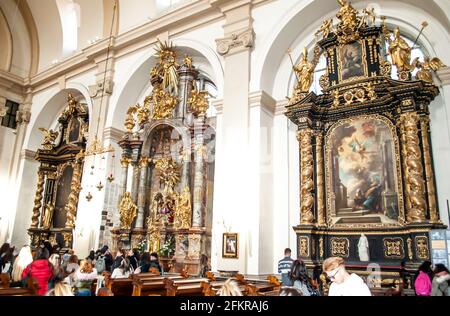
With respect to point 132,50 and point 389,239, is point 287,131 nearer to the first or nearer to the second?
point 389,239

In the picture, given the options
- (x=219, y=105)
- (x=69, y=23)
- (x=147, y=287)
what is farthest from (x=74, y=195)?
(x=147, y=287)

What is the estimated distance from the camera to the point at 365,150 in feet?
26.5

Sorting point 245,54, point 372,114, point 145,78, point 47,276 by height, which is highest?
point 145,78

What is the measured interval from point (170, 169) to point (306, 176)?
15.2 ft

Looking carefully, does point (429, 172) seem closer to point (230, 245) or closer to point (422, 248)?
point (422, 248)

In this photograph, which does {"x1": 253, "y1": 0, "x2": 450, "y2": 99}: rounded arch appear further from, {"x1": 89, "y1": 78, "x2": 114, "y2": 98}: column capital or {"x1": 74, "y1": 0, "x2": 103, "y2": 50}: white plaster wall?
{"x1": 74, "y1": 0, "x2": 103, "y2": 50}: white plaster wall

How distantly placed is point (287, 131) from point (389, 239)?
367cm

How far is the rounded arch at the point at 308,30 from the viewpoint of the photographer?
26.6 ft

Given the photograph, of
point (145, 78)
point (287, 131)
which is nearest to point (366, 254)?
point (287, 131)

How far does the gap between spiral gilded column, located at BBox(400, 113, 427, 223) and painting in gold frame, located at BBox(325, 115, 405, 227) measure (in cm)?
30

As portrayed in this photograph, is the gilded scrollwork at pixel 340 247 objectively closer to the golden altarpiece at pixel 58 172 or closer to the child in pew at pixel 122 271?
the child in pew at pixel 122 271

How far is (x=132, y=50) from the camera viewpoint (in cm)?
1305

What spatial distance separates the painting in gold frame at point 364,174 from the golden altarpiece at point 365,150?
0.07 feet

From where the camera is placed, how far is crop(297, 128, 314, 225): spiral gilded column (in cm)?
812
